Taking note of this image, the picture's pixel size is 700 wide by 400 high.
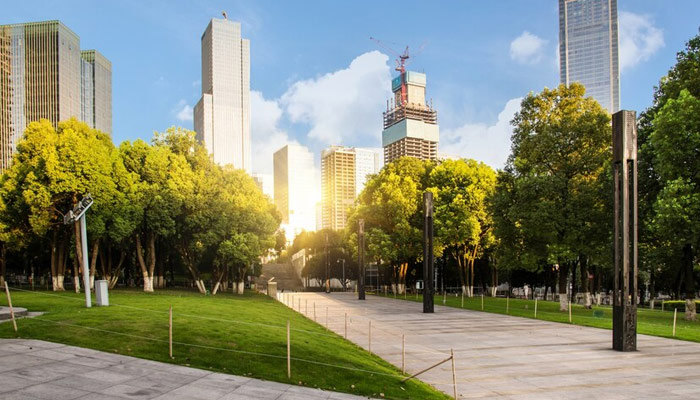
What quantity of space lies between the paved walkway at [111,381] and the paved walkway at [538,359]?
524 centimetres

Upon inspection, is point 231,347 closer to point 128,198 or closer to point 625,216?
point 625,216

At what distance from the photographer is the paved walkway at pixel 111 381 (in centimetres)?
1009

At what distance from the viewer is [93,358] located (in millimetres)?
12805

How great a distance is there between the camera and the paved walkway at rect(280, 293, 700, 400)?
45.0ft

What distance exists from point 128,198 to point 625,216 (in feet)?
112

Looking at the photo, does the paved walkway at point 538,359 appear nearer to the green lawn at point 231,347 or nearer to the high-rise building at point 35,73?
the green lawn at point 231,347

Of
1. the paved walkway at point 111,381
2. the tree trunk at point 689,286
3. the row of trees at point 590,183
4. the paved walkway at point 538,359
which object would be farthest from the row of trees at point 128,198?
the tree trunk at point 689,286

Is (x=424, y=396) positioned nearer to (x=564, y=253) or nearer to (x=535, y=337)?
(x=535, y=337)

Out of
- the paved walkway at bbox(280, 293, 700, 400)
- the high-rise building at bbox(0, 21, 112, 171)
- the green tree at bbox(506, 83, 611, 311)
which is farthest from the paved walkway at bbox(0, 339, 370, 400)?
the high-rise building at bbox(0, 21, 112, 171)

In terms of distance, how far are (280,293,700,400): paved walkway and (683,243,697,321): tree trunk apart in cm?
867

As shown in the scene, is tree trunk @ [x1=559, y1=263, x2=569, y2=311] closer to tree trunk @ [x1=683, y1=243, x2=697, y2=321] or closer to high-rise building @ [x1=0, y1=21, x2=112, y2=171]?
tree trunk @ [x1=683, y1=243, x2=697, y2=321]

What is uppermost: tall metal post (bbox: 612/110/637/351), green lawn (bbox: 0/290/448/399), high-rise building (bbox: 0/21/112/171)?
high-rise building (bbox: 0/21/112/171)

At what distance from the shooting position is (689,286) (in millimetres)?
30469

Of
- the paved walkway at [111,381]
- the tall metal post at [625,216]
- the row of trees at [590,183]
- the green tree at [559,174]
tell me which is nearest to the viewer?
the paved walkway at [111,381]
